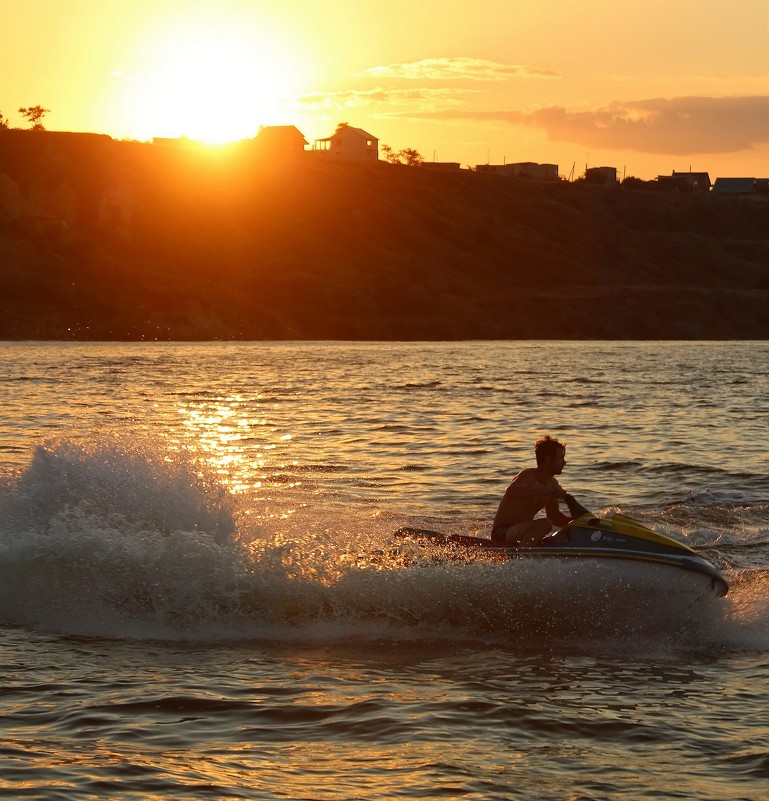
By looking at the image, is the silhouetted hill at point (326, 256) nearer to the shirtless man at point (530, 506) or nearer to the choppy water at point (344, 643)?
the choppy water at point (344, 643)

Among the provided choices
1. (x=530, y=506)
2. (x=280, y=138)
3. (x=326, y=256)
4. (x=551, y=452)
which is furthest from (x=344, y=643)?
(x=280, y=138)

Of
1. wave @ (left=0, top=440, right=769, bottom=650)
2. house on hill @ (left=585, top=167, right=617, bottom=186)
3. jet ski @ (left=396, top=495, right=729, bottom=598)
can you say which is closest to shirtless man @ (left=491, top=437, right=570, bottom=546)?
jet ski @ (left=396, top=495, right=729, bottom=598)

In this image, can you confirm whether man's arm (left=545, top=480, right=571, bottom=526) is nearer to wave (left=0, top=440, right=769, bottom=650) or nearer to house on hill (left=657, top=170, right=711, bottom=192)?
wave (left=0, top=440, right=769, bottom=650)

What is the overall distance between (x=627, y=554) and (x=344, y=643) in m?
2.38

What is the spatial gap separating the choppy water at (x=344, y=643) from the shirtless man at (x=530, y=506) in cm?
44

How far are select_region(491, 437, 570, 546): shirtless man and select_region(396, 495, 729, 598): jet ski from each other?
0.14 metres

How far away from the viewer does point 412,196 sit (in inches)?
4439

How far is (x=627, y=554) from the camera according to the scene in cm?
1054

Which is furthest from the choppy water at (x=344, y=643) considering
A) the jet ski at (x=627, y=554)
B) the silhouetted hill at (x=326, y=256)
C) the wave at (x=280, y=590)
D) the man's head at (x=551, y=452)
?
the silhouetted hill at (x=326, y=256)

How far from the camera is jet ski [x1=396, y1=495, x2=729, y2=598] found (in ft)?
34.2

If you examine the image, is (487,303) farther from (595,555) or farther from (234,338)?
(595,555)

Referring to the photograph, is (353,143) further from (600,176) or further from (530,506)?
Answer: (530,506)

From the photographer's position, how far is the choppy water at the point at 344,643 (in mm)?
7512

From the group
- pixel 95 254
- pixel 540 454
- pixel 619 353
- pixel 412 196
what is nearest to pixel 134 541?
pixel 540 454
